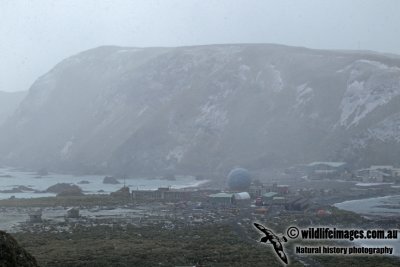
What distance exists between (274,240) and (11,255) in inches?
702

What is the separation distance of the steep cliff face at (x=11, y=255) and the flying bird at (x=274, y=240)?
1269 centimetres

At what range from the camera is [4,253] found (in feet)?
63.2

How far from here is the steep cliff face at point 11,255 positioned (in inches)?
752

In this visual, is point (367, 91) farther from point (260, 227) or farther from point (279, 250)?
point (279, 250)

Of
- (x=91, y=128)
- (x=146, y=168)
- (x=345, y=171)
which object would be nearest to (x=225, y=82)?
(x=146, y=168)

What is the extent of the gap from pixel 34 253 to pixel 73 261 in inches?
130

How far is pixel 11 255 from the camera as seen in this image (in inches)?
763

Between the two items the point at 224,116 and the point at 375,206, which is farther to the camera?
the point at 224,116

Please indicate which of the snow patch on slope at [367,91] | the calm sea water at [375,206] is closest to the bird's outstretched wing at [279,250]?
the calm sea water at [375,206]

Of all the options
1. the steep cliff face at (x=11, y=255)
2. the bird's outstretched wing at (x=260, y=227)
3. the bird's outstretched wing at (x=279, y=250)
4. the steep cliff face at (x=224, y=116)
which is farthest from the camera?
the steep cliff face at (x=224, y=116)

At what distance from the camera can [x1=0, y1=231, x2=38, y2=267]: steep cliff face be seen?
19.1m

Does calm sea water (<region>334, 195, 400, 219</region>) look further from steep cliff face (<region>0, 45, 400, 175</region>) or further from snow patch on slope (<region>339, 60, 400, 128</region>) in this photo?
snow patch on slope (<region>339, 60, 400, 128</region>)

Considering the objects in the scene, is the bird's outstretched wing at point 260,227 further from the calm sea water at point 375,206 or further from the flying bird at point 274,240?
the calm sea water at point 375,206

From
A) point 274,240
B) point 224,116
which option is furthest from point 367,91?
point 274,240
